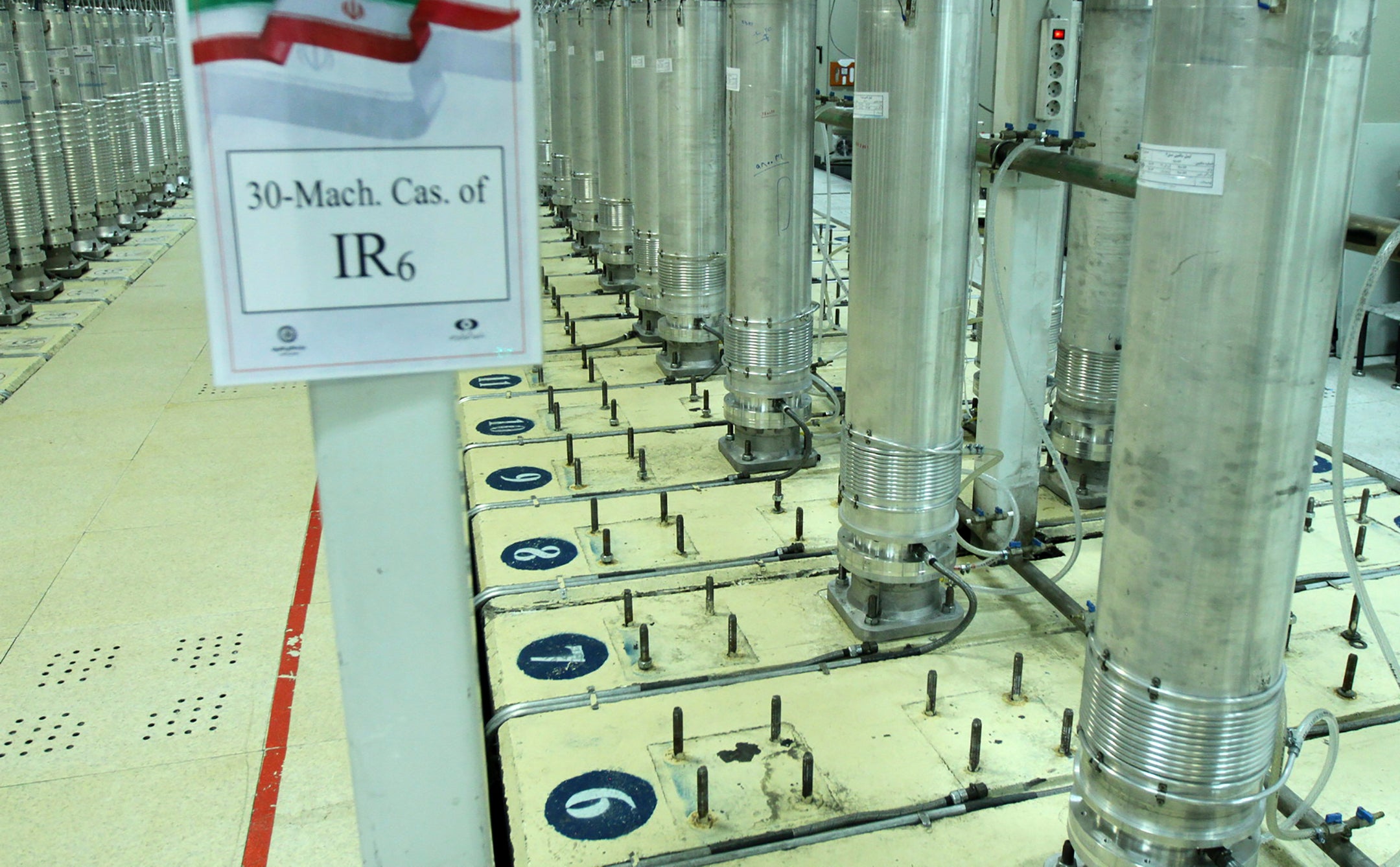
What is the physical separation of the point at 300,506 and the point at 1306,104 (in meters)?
4.87

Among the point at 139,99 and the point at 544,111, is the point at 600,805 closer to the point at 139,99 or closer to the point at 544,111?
the point at 544,111

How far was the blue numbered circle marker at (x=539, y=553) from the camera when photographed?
4.57m

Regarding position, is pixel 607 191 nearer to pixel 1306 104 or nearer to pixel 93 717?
pixel 93 717

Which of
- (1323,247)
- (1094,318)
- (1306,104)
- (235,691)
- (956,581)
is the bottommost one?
(235,691)

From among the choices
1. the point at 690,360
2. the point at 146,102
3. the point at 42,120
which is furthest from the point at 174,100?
the point at 690,360

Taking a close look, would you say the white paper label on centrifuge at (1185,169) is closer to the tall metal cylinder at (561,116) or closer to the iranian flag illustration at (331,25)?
the iranian flag illustration at (331,25)

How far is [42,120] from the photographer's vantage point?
9883mm

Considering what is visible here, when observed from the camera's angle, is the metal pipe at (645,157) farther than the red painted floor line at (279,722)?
Yes

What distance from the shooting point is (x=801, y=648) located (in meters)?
3.93

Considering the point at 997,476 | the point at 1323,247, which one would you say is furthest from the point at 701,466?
the point at 1323,247

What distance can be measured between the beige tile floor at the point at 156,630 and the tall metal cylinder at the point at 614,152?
115 inches

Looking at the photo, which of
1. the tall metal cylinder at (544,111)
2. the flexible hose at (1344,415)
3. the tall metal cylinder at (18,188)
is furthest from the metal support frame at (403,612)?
the tall metal cylinder at (544,111)

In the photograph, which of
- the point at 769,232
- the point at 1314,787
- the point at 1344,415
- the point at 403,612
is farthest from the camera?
the point at 769,232

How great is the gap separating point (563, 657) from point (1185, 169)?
2.62 m
